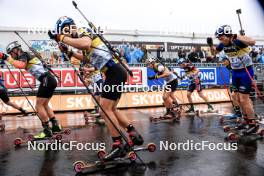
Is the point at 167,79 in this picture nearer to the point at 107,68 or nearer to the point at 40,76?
the point at 40,76

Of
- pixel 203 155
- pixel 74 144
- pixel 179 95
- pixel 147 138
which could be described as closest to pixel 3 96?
pixel 74 144

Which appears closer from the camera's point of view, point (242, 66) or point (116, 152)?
point (116, 152)

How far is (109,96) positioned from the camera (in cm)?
651

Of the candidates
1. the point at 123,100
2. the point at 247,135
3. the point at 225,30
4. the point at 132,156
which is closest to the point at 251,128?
the point at 247,135

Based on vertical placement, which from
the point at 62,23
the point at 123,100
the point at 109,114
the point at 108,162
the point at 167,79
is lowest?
the point at 108,162

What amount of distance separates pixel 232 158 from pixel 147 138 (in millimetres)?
2912

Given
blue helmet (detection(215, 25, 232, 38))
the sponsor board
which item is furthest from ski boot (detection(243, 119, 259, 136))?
the sponsor board

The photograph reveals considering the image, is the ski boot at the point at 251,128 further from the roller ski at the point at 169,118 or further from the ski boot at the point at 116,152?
the roller ski at the point at 169,118

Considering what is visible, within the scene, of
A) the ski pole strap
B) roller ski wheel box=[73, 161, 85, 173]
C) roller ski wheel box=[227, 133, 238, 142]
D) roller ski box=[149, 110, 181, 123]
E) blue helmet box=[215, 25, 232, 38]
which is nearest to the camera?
roller ski wheel box=[73, 161, 85, 173]

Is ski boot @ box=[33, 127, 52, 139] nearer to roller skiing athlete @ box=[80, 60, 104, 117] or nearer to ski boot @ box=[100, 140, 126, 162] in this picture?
ski boot @ box=[100, 140, 126, 162]

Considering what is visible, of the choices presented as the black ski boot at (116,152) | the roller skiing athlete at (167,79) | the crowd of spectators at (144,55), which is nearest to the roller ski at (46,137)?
the black ski boot at (116,152)

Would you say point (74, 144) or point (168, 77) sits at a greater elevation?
point (168, 77)

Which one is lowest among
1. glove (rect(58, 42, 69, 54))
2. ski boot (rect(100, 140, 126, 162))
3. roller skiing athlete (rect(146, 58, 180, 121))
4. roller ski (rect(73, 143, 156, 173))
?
roller ski (rect(73, 143, 156, 173))

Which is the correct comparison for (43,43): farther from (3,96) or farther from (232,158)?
(232,158)
